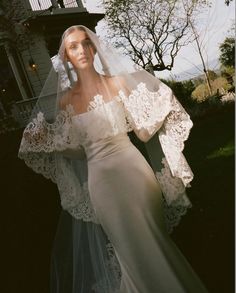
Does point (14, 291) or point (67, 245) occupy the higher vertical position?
point (67, 245)

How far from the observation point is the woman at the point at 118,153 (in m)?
2.74

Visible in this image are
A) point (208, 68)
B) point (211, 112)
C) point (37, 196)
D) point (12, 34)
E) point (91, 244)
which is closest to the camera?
point (91, 244)

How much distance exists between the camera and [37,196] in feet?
14.9

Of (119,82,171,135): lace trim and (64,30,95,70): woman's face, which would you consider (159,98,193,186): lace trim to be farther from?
(64,30,95,70): woman's face

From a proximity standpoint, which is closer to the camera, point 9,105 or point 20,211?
point 20,211

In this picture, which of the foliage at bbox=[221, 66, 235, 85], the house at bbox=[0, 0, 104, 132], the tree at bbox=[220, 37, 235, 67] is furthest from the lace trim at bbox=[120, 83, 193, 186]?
the tree at bbox=[220, 37, 235, 67]

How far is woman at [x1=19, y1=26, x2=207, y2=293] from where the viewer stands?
274cm

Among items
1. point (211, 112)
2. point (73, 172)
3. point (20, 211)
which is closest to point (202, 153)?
point (211, 112)

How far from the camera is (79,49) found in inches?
113

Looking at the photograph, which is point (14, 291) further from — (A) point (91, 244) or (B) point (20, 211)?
(A) point (91, 244)

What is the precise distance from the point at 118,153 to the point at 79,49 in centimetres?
80

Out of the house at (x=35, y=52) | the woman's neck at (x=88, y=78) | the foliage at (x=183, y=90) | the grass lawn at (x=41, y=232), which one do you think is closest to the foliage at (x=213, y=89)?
the foliage at (x=183, y=90)

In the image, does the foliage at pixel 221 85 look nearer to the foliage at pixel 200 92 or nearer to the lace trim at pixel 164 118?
the foliage at pixel 200 92

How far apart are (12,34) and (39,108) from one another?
25.0ft
